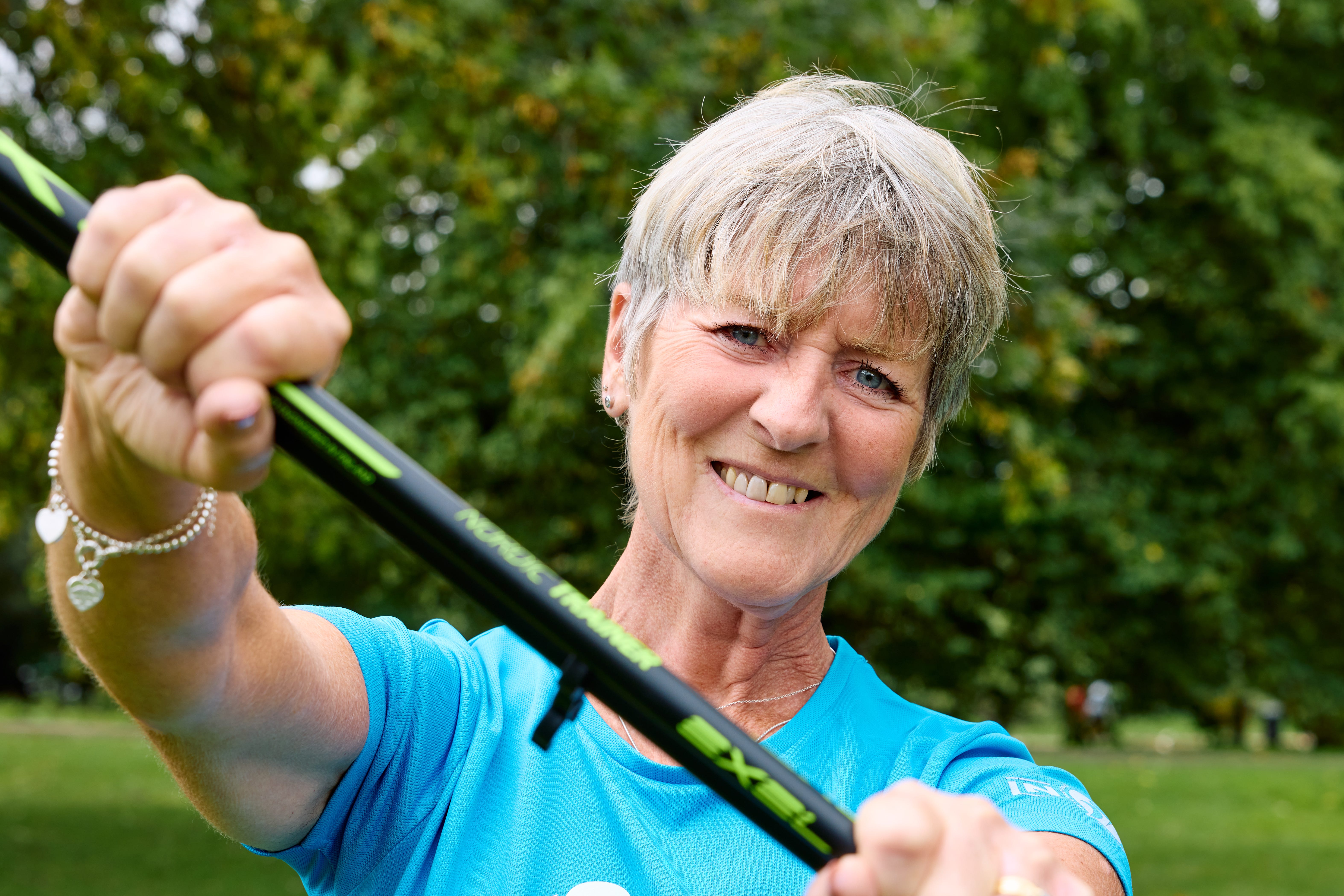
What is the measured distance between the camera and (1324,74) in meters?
14.7

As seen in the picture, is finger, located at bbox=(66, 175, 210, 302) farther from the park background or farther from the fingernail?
the park background

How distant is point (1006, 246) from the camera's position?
568cm

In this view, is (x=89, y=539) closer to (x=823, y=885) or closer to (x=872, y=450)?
(x=823, y=885)

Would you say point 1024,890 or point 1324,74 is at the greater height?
point 1024,890

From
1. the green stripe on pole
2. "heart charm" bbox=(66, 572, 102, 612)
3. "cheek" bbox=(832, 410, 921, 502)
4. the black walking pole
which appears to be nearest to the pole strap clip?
the black walking pole

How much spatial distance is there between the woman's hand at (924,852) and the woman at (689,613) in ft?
1.06

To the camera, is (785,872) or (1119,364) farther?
(1119,364)

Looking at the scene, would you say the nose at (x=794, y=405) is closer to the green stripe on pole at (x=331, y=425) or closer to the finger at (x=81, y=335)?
the green stripe on pole at (x=331, y=425)

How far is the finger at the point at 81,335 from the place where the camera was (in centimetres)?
121

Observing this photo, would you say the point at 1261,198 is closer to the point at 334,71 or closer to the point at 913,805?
the point at 334,71

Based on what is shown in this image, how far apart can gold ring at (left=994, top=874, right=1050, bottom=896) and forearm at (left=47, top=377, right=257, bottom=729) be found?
0.93 m

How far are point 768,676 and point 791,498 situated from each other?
0.41 meters

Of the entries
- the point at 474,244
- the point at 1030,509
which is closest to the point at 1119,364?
the point at 1030,509

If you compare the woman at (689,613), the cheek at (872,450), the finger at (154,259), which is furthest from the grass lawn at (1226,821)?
the finger at (154,259)
